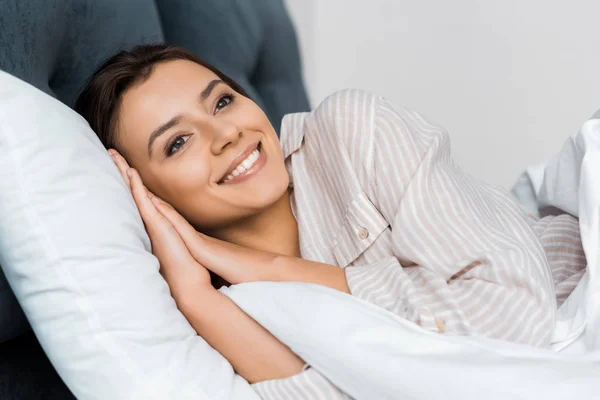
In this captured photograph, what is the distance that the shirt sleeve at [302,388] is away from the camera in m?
0.80

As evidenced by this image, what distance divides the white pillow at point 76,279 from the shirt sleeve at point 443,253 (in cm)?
26

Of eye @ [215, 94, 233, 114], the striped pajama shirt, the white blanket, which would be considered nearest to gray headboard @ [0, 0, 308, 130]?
eye @ [215, 94, 233, 114]

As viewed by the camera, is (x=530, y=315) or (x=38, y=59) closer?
(x=530, y=315)

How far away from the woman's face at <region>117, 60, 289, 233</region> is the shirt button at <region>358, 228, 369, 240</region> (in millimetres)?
144

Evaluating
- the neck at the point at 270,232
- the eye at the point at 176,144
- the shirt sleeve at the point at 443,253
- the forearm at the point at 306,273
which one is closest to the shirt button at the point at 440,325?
the shirt sleeve at the point at 443,253

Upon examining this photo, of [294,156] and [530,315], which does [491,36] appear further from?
[530,315]

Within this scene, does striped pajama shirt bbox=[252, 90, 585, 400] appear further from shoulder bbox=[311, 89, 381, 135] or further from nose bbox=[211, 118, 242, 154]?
nose bbox=[211, 118, 242, 154]

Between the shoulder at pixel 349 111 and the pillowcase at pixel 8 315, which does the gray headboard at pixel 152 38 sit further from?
the shoulder at pixel 349 111

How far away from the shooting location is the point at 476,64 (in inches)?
81.0

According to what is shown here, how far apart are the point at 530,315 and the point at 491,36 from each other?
1393mm

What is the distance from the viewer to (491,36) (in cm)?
202

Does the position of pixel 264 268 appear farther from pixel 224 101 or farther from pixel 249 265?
pixel 224 101

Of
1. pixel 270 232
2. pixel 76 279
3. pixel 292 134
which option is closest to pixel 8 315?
pixel 76 279

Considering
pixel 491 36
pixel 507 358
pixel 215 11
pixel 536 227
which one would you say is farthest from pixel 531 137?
pixel 507 358
